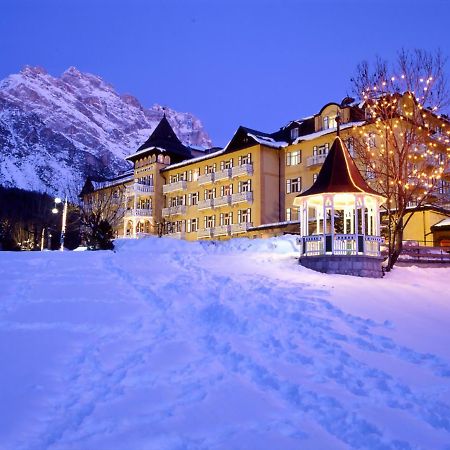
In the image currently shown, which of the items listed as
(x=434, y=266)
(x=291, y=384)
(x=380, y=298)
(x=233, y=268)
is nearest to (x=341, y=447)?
(x=291, y=384)

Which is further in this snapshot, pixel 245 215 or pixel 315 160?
pixel 245 215

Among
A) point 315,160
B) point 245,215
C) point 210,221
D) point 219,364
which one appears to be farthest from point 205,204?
point 219,364

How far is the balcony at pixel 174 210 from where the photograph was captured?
58.8m

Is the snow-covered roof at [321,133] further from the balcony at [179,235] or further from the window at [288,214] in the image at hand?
the balcony at [179,235]

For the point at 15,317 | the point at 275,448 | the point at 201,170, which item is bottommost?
the point at 275,448

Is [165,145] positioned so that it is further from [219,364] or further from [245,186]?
[219,364]

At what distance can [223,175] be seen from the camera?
53.8 meters

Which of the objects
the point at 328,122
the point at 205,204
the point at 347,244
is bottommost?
the point at 347,244

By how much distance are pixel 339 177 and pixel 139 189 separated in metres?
39.1

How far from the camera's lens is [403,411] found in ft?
25.8

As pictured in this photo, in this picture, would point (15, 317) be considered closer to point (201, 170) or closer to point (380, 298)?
point (380, 298)

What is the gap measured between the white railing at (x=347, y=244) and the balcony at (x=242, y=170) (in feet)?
90.2

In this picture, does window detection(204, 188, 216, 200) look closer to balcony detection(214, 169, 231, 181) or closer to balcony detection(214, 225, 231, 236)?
balcony detection(214, 169, 231, 181)

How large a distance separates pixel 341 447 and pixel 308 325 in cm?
643
